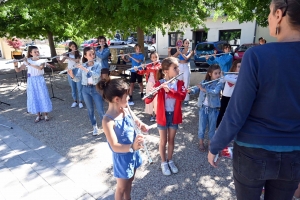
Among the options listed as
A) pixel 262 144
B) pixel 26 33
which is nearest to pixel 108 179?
pixel 262 144

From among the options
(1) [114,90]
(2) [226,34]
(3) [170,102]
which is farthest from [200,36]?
(1) [114,90]

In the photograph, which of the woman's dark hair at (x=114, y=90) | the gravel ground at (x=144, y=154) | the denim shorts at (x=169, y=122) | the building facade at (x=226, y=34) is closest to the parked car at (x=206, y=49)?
the building facade at (x=226, y=34)

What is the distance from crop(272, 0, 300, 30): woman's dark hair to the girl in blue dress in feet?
4.35

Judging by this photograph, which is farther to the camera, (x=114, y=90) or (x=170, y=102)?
(x=170, y=102)

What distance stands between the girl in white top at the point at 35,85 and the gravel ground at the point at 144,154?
38cm

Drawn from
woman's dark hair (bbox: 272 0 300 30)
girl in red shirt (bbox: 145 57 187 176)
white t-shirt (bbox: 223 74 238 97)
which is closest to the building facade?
white t-shirt (bbox: 223 74 238 97)

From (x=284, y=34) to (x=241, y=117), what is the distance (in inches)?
20.1

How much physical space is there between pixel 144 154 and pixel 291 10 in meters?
2.96

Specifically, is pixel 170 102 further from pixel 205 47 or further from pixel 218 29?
pixel 218 29

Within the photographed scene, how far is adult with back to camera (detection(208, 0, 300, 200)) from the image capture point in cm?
115

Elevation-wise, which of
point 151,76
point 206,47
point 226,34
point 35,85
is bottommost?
point 35,85

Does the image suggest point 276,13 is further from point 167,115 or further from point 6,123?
point 6,123

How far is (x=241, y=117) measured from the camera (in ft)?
4.11

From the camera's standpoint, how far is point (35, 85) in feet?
16.3
